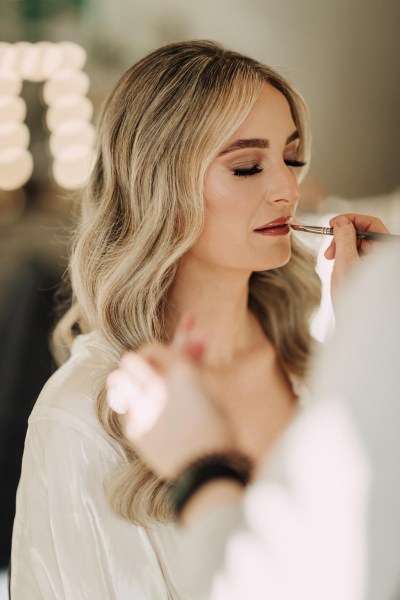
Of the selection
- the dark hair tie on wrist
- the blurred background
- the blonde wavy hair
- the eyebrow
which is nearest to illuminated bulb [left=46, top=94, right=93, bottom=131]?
the blurred background

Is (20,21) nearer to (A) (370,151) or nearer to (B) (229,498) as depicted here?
(A) (370,151)

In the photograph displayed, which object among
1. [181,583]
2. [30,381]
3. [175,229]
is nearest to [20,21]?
[175,229]

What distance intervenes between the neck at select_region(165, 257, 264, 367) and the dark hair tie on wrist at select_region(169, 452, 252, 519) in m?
0.23

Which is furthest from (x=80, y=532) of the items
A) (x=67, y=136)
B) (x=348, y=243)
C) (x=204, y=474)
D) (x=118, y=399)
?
(x=67, y=136)

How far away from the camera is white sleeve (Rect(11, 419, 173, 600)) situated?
2.51 feet

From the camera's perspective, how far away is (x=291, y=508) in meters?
0.54

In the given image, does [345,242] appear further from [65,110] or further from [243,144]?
[65,110]

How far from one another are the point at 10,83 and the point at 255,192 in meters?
0.46

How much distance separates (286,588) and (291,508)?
0.24 feet

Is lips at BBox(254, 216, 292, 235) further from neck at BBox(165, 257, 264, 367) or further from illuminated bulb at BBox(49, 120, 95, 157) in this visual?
illuminated bulb at BBox(49, 120, 95, 157)

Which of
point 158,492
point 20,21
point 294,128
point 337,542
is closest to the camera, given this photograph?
point 337,542

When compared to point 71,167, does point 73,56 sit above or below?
above

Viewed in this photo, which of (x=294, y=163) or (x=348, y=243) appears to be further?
(x=294, y=163)

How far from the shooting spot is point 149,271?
0.84m
